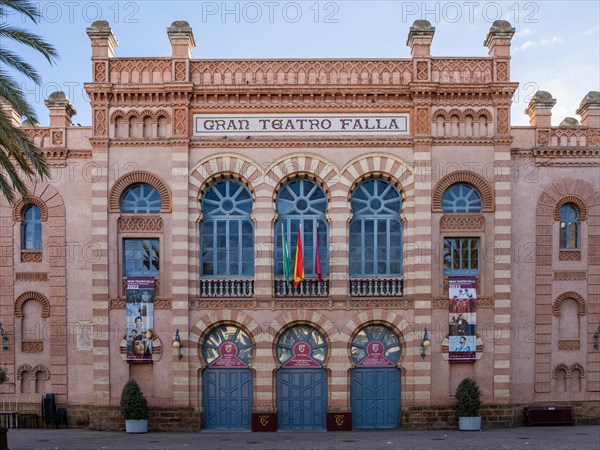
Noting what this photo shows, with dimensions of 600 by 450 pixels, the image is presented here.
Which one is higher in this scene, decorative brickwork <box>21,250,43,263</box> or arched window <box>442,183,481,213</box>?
arched window <box>442,183,481,213</box>

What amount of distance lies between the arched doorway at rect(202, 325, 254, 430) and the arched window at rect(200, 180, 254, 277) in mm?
2086

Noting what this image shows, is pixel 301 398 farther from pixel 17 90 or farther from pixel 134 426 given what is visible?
pixel 17 90

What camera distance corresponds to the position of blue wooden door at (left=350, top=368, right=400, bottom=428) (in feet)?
89.2

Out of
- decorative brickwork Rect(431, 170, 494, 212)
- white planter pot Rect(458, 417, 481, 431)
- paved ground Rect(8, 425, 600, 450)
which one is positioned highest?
decorative brickwork Rect(431, 170, 494, 212)

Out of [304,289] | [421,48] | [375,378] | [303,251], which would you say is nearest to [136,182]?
[303,251]

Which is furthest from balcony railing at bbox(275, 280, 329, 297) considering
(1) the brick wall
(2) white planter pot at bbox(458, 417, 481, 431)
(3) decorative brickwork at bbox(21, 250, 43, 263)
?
(3) decorative brickwork at bbox(21, 250, 43, 263)

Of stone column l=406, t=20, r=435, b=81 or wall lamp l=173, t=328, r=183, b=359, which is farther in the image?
stone column l=406, t=20, r=435, b=81

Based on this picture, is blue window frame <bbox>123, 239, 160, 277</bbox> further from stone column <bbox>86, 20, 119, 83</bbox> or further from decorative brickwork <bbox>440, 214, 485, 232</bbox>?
decorative brickwork <bbox>440, 214, 485, 232</bbox>

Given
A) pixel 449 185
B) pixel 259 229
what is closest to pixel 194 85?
pixel 259 229

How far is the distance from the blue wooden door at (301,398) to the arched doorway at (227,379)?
1.16m

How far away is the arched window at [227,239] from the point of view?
27516 mm

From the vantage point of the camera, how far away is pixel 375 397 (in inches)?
1075

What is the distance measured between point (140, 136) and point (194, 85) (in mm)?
2642

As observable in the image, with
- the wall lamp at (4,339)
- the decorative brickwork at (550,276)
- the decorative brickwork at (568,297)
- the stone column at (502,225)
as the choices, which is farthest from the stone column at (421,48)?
the wall lamp at (4,339)
